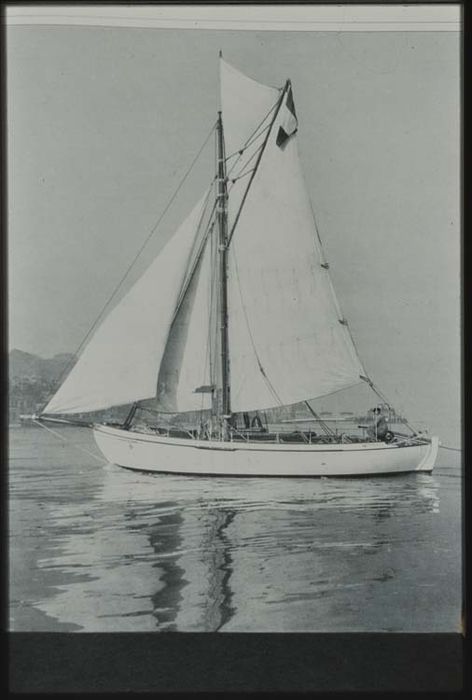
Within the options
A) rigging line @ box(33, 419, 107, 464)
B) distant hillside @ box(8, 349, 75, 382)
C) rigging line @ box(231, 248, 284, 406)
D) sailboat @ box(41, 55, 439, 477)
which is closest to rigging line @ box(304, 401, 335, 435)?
sailboat @ box(41, 55, 439, 477)

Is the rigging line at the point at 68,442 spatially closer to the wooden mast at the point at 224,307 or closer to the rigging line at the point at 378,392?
the wooden mast at the point at 224,307

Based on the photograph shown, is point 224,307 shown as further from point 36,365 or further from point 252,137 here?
point 36,365

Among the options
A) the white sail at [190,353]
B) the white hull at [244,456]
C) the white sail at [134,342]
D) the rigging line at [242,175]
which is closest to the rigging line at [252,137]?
the rigging line at [242,175]

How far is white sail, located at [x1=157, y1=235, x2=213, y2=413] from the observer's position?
10.2 ft

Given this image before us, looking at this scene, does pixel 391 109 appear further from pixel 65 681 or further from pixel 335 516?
pixel 65 681

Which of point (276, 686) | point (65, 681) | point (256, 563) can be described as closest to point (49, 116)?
point (256, 563)

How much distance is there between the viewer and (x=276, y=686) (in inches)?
88.6

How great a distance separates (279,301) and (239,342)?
28 centimetres

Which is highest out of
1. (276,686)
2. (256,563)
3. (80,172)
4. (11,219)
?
(80,172)

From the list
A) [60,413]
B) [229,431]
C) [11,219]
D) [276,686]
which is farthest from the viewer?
→ [229,431]

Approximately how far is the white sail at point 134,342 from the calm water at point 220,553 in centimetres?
23

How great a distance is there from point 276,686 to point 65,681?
2.42 feet

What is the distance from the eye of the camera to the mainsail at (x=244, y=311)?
286cm

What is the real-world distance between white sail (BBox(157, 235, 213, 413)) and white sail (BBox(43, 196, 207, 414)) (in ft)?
0.17
